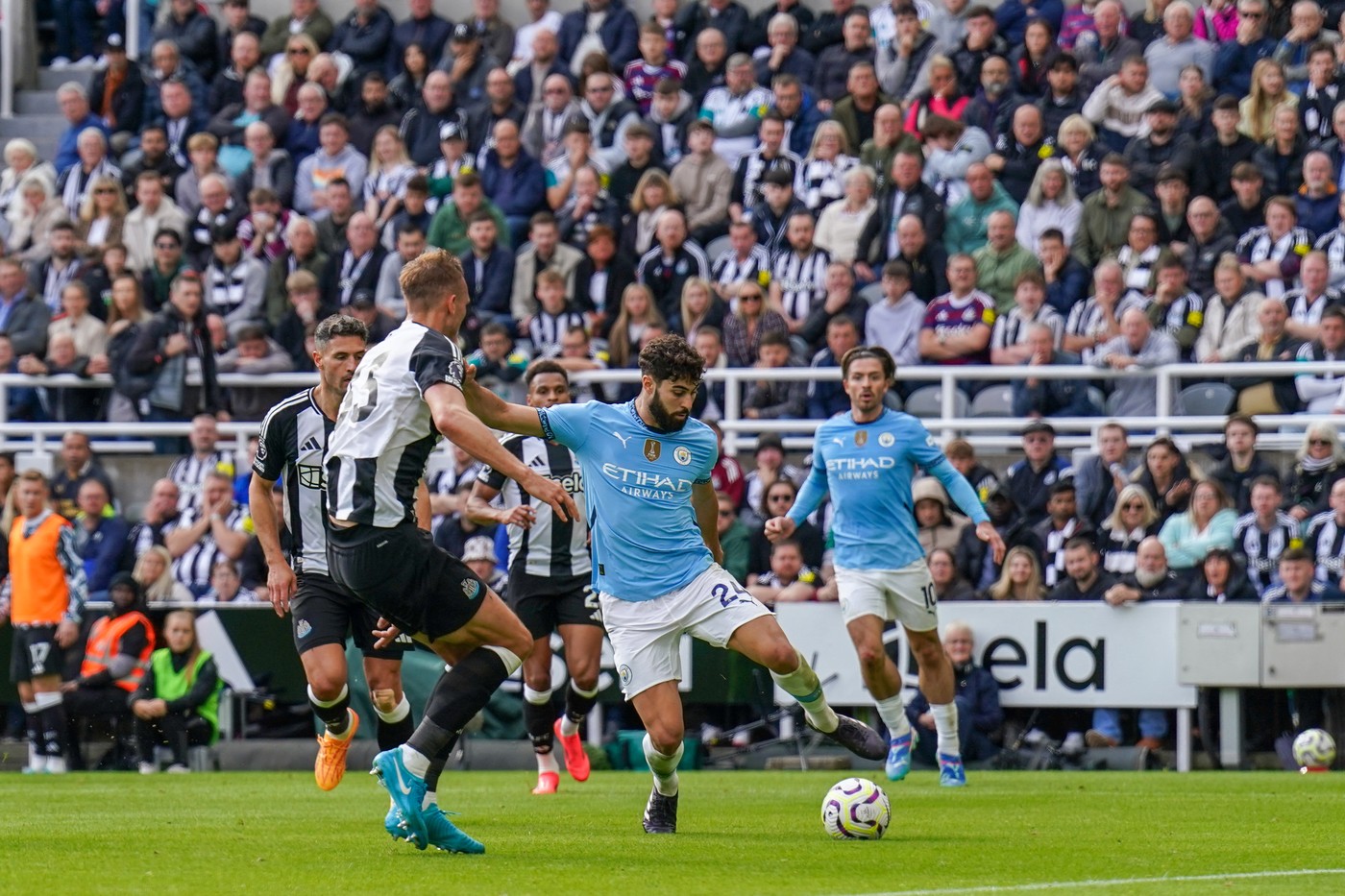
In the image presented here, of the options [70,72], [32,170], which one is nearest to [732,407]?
[32,170]

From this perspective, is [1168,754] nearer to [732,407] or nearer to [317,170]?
[732,407]

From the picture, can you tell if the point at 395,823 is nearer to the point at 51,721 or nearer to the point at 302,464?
the point at 302,464

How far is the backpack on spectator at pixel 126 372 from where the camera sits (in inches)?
806

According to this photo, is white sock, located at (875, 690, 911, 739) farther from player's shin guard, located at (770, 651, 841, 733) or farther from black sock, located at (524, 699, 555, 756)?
player's shin guard, located at (770, 651, 841, 733)

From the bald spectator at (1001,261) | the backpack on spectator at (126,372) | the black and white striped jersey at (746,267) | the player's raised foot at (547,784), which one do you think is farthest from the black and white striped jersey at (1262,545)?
the backpack on spectator at (126,372)

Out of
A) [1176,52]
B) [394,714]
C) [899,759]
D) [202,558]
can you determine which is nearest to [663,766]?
[394,714]

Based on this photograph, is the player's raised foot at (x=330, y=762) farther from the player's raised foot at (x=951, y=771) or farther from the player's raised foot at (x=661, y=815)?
the player's raised foot at (x=951, y=771)

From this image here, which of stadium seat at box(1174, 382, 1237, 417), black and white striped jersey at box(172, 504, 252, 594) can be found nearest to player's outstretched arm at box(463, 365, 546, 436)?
stadium seat at box(1174, 382, 1237, 417)

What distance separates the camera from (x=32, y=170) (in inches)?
931

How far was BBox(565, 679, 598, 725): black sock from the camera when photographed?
13.4m

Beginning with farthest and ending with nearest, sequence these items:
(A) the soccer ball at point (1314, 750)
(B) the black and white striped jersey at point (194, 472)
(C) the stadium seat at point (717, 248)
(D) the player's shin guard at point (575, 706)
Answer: (C) the stadium seat at point (717, 248), (B) the black and white striped jersey at point (194, 472), (A) the soccer ball at point (1314, 750), (D) the player's shin guard at point (575, 706)

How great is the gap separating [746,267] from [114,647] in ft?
21.8

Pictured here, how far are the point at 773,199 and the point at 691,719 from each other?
5.14 metres

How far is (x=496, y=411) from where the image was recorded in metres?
9.10
